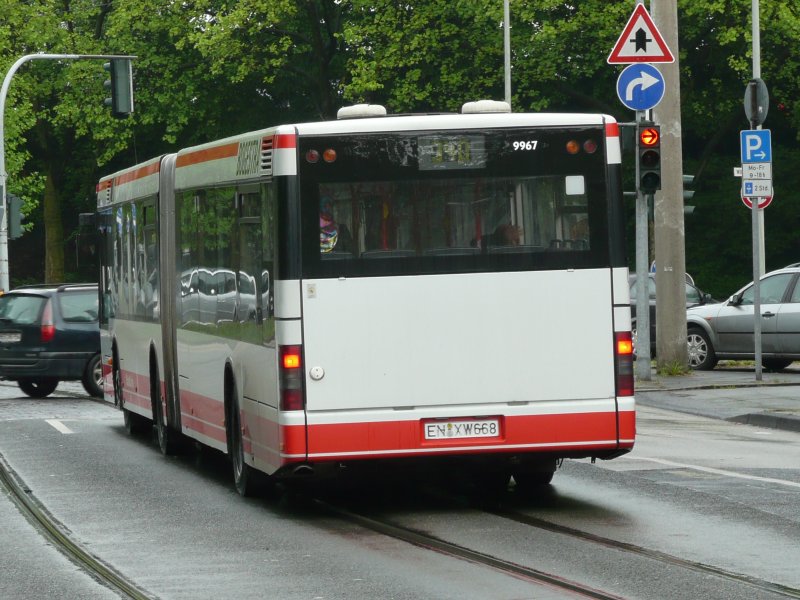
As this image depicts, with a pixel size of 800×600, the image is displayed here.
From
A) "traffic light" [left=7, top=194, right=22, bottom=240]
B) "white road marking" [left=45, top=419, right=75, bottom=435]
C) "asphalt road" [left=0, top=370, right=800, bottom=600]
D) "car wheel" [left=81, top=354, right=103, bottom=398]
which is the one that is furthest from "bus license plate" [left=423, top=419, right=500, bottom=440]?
"traffic light" [left=7, top=194, right=22, bottom=240]

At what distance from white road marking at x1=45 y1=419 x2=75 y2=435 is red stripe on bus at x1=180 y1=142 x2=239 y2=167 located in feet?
17.1

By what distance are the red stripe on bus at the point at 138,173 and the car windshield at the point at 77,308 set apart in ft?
23.3

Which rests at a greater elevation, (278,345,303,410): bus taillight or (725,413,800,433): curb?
(278,345,303,410): bus taillight

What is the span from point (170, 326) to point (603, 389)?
17.9 feet

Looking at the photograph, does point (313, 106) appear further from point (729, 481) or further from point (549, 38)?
point (729, 481)

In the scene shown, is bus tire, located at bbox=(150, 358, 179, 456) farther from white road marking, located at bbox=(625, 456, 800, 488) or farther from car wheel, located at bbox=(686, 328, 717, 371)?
car wheel, located at bbox=(686, 328, 717, 371)

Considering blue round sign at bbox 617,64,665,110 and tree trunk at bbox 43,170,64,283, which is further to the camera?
tree trunk at bbox 43,170,64,283

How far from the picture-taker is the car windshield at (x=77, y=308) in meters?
25.6

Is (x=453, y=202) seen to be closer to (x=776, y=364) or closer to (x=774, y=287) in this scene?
(x=774, y=287)

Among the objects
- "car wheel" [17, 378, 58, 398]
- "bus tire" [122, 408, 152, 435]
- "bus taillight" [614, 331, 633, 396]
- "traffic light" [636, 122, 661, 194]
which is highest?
"traffic light" [636, 122, 661, 194]

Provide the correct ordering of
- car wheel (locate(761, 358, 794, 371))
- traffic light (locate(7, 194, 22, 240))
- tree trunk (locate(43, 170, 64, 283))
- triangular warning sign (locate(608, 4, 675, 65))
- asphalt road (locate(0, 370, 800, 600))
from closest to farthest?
asphalt road (locate(0, 370, 800, 600)) < triangular warning sign (locate(608, 4, 675, 65)) < car wheel (locate(761, 358, 794, 371)) < traffic light (locate(7, 194, 22, 240)) < tree trunk (locate(43, 170, 64, 283))

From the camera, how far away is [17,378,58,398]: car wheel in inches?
1045

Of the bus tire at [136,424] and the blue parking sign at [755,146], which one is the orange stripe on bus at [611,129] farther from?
the blue parking sign at [755,146]

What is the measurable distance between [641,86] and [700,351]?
5679 millimetres
